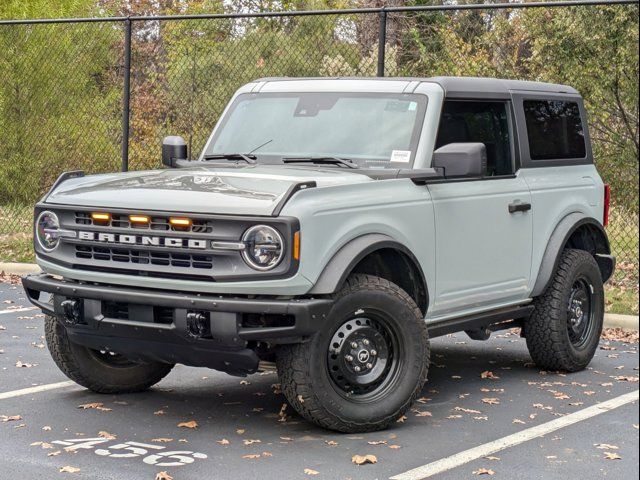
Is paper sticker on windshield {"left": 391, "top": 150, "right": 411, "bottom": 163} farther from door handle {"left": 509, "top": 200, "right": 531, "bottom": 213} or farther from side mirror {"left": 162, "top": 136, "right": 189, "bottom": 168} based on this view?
side mirror {"left": 162, "top": 136, "right": 189, "bottom": 168}

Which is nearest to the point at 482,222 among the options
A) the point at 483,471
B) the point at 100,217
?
the point at 483,471

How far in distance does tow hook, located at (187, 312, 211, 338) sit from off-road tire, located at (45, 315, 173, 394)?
1362 millimetres

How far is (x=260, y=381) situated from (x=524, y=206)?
2.18 meters

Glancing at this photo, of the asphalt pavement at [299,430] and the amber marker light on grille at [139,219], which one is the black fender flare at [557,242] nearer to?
the asphalt pavement at [299,430]

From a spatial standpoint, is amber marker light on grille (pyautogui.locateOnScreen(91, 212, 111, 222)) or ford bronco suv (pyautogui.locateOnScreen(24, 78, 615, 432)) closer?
ford bronco suv (pyautogui.locateOnScreen(24, 78, 615, 432))

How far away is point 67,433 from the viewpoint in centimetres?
685

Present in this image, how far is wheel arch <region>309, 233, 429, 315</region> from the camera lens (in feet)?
21.7

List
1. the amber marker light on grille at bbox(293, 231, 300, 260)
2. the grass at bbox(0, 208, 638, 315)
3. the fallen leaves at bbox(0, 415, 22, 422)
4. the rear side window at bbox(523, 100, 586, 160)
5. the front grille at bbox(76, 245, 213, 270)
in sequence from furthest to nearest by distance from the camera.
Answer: the grass at bbox(0, 208, 638, 315), the rear side window at bbox(523, 100, 586, 160), the fallen leaves at bbox(0, 415, 22, 422), the front grille at bbox(76, 245, 213, 270), the amber marker light on grille at bbox(293, 231, 300, 260)

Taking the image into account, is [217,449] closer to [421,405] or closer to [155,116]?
[421,405]

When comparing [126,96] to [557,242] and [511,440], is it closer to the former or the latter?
[557,242]

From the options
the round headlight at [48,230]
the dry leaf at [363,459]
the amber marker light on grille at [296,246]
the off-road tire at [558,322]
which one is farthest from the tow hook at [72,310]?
the off-road tire at [558,322]

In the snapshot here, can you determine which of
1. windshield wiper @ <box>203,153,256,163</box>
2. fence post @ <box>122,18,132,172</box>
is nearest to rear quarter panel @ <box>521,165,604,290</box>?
windshield wiper @ <box>203,153,256,163</box>

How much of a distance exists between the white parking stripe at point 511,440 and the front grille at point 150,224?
67.6 inches

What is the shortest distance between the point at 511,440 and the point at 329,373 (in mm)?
1085
